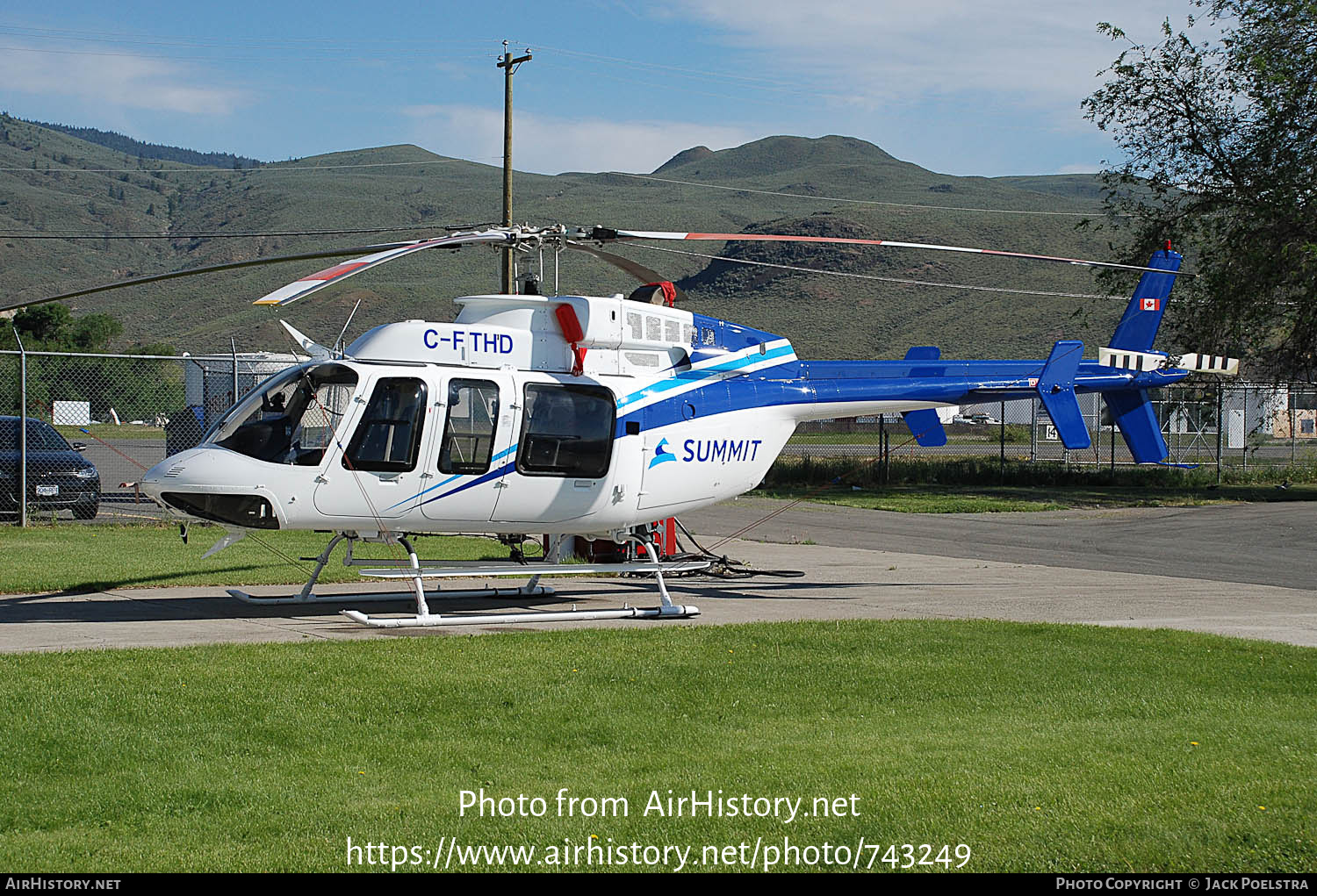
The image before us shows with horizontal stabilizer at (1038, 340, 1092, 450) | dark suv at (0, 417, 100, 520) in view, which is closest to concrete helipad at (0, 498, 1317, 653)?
horizontal stabilizer at (1038, 340, 1092, 450)

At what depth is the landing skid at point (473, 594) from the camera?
11.2 metres

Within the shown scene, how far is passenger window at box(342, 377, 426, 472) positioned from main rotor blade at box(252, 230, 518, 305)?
145 cm

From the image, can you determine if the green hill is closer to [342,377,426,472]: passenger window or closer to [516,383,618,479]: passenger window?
[516,383,618,479]: passenger window

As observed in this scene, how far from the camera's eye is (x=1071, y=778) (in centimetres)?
596

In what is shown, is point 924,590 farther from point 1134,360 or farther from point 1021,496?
point 1021,496

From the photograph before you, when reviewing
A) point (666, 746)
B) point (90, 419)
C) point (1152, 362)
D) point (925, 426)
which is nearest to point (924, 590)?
point (925, 426)

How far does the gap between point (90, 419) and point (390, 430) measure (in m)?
13.1

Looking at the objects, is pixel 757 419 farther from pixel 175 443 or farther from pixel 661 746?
pixel 175 443

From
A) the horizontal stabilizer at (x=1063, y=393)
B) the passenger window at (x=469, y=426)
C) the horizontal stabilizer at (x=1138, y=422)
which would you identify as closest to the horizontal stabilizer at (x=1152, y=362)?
the horizontal stabilizer at (x=1138, y=422)

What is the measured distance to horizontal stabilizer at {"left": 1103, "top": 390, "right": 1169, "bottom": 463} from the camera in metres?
16.1

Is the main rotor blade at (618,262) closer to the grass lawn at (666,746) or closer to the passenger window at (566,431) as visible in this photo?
the passenger window at (566,431)

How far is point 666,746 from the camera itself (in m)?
6.75

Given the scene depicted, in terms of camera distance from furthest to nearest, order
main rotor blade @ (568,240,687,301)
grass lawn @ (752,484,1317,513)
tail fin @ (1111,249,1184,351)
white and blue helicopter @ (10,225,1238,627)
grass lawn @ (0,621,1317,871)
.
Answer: grass lawn @ (752,484,1317,513) < tail fin @ (1111,249,1184,351) < main rotor blade @ (568,240,687,301) < white and blue helicopter @ (10,225,1238,627) < grass lawn @ (0,621,1317,871)

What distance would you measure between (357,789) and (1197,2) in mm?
31027
